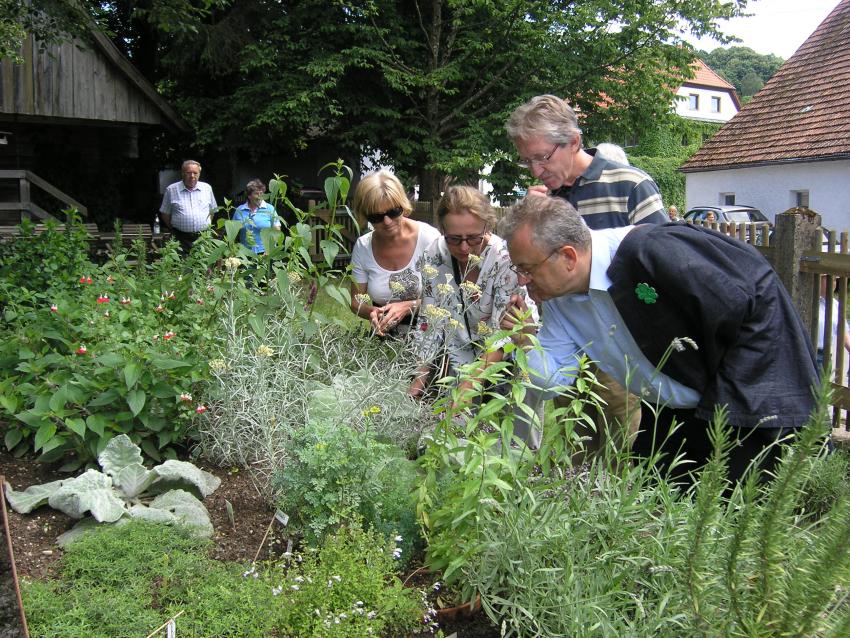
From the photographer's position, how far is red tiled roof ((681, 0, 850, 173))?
58.7 feet

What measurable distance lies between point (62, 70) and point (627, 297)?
12.6 metres

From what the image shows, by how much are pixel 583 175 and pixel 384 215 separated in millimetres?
979

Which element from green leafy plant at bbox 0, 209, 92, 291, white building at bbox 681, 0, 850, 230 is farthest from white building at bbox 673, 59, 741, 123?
green leafy plant at bbox 0, 209, 92, 291

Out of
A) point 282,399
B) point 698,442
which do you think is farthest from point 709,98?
point 282,399

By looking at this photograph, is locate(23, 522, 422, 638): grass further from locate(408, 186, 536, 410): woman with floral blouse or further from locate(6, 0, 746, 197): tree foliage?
locate(6, 0, 746, 197): tree foliage

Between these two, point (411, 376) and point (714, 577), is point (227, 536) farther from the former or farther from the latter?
point (714, 577)

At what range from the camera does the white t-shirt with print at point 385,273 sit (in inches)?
150

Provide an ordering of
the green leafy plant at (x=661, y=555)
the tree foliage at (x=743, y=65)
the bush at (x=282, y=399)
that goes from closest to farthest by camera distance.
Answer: the green leafy plant at (x=661, y=555) < the bush at (x=282, y=399) < the tree foliage at (x=743, y=65)

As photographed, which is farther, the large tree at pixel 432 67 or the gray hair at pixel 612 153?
the large tree at pixel 432 67

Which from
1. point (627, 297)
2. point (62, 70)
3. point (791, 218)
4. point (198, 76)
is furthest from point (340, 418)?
point (198, 76)

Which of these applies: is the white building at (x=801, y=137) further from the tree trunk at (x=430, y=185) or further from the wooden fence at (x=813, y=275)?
the wooden fence at (x=813, y=275)

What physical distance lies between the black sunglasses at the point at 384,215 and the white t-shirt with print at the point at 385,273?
19 centimetres

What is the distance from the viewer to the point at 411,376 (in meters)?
3.37

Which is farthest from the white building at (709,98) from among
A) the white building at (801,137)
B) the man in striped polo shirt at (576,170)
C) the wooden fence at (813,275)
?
the man in striped polo shirt at (576,170)
